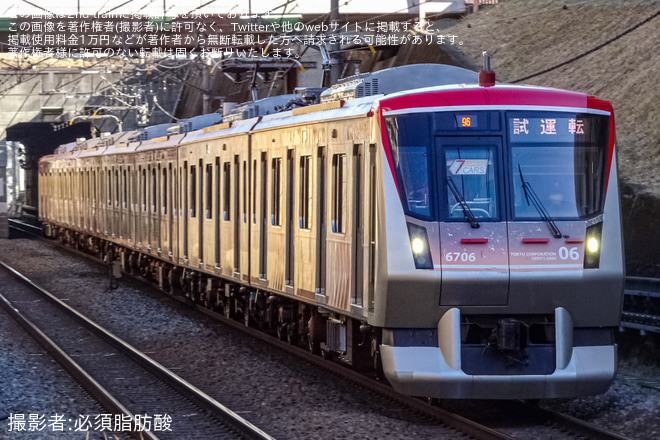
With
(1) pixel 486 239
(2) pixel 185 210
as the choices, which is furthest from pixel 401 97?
(2) pixel 185 210

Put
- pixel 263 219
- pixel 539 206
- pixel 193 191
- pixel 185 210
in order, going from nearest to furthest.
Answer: pixel 539 206
pixel 263 219
pixel 193 191
pixel 185 210

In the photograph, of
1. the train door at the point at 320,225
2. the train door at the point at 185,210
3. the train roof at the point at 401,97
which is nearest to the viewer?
the train roof at the point at 401,97

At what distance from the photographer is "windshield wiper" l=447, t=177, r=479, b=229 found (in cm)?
928

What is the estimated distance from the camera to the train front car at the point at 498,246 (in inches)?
363

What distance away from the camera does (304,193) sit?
12047mm

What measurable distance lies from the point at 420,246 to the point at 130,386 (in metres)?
4.55

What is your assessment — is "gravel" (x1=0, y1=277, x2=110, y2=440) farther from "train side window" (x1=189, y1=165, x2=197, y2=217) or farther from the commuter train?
"train side window" (x1=189, y1=165, x2=197, y2=217)

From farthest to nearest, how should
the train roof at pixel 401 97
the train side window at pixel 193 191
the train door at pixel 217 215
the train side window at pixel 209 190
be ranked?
the train side window at pixel 193 191, the train side window at pixel 209 190, the train door at pixel 217 215, the train roof at pixel 401 97

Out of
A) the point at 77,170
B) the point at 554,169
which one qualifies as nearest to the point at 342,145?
the point at 554,169

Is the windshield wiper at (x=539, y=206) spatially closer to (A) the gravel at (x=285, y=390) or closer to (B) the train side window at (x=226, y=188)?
(A) the gravel at (x=285, y=390)

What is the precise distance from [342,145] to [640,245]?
23.7 feet

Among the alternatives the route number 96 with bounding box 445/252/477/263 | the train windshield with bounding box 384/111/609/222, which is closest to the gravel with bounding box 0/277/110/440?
the route number 96 with bounding box 445/252/477/263

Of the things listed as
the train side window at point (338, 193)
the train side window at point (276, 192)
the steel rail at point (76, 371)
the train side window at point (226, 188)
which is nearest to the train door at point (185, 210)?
the steel rail at point (76, 371)

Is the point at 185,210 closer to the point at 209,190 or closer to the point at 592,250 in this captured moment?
the point at 209,190
